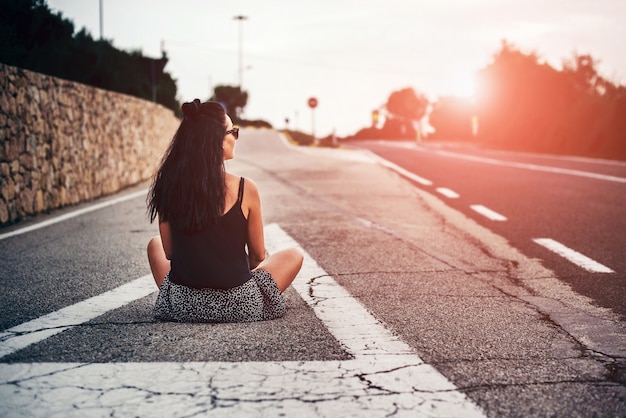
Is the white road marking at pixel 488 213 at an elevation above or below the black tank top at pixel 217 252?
below

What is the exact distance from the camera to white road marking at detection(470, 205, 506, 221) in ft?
34.7

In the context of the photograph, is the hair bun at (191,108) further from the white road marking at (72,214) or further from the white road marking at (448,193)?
the white road marking at (448,193)

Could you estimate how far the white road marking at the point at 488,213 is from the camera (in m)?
10.6

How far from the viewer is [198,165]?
180 inches

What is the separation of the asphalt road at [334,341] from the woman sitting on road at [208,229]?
Result: 0.13 metres

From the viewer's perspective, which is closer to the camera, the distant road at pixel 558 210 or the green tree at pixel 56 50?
the distant road at pixel 558 210

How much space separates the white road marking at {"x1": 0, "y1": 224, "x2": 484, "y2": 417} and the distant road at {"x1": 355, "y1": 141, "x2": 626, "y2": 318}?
223cm

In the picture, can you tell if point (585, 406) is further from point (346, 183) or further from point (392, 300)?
point (346, 183)

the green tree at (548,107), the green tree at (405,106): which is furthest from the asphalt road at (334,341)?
the green tree at (405,106)

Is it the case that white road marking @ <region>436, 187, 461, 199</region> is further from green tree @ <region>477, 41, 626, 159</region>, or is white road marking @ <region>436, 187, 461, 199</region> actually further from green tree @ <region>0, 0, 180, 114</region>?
green tree @ <region>477, 41, 626, 159</region>

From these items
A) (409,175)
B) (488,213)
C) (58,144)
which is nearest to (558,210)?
(488,213)

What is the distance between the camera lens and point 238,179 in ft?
15.9

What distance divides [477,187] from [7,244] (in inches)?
368

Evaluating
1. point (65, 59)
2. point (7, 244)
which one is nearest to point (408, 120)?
point (65, 59)
